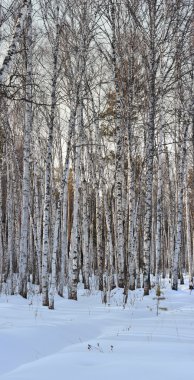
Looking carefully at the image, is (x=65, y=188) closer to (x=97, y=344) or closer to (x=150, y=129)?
(x=150, y=129)

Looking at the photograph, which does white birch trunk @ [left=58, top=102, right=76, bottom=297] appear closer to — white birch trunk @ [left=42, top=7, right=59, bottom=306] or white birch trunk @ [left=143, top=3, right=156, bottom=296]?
white birch trunk @ [left=42, top=7, right=59, bottom=306]

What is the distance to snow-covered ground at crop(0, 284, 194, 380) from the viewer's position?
391 centimetres

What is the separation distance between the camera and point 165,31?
1255cm

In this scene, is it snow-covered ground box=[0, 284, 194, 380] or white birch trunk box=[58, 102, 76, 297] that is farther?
white birch trunk box=[58, 102, 76, 297]

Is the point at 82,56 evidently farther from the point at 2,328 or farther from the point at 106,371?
the point at 106,371

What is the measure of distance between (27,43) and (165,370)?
1054 centimetres

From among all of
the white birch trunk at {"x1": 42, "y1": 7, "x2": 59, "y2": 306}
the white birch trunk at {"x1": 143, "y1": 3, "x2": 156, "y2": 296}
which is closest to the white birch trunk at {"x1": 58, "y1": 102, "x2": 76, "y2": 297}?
the white birch trunk at {"x1": 42, "y1": 7, "x2": 59, "y2": 306}

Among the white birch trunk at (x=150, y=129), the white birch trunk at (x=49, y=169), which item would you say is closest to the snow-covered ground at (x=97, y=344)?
the white birch trunk at (x=49, y=169)

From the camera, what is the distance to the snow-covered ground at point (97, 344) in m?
3.91

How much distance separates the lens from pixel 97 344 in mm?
5387

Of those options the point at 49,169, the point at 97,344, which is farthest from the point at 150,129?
the point at 97,344

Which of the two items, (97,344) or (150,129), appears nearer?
(97,344)

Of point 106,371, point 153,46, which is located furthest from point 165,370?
point 153,46

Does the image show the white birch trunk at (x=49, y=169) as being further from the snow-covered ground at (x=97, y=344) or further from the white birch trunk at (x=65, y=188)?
the snow-covered ground at (x=97, y=344)
